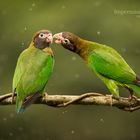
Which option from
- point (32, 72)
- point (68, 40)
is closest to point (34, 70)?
point (32, 72)

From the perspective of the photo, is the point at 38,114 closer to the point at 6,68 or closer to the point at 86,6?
the point at 6,68

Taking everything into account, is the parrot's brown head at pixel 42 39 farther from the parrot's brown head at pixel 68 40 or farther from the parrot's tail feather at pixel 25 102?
the parrot's tail feather at pixel 25 102

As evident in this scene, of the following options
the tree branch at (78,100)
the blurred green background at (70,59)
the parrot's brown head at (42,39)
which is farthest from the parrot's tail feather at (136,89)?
the blurred green background at (70,59)

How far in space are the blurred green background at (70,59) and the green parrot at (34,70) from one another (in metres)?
1.69

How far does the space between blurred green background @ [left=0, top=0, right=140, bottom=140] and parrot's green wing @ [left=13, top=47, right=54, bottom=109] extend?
169cm

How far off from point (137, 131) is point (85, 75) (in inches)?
19.2

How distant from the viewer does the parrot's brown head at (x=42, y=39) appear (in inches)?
105

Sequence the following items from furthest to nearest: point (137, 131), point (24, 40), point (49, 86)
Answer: point (137, 131) → point (24, 40) → point (49, 86)

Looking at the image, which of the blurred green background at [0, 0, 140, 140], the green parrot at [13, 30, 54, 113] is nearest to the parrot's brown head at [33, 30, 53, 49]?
the green parrot at [13, 30, 54, 113]

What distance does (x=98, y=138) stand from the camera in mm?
4879

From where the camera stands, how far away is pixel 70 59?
4.62 metres

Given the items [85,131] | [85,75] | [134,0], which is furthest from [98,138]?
[134,0]

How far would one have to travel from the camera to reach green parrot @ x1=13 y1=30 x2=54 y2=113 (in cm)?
258

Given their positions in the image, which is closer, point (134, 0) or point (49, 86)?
point (49, 86)
